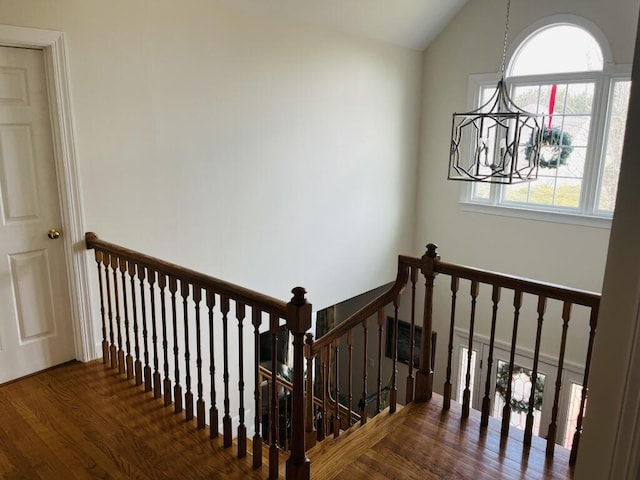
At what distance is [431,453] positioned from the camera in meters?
2.61

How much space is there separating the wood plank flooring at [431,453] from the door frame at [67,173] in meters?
1.74

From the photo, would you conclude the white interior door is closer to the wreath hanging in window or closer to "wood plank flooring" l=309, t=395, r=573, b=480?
"wood plank flooring" l=309, t=395, r=573, b=480

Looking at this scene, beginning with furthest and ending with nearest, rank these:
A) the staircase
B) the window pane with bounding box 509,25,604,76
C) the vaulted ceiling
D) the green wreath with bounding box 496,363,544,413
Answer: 1. the green wreath with bounding box 496,363,544,413
2. the window pane with bounding box 509,25,604,76
3. the vaulted ceiling
4. the staircase

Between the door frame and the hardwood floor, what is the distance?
41cm

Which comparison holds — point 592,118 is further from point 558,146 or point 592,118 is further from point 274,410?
point 274,410

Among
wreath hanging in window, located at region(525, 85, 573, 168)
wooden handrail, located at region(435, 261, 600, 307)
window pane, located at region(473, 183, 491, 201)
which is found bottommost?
wooden handrail, located at region(435, 261, 600, 307)

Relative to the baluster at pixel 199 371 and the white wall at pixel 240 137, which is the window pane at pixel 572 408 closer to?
the white wall at pixel 240 137

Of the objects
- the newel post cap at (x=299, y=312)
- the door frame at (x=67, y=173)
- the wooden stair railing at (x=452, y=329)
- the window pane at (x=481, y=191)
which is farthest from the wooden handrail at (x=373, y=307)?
the window pane at (x=481, y=191)

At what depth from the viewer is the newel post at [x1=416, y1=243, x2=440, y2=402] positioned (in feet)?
9.61

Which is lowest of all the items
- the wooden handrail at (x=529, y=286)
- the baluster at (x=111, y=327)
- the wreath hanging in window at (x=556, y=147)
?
the baluster at (x=111, y=327)

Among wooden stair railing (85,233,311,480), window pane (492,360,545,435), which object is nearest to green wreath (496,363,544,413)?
window pane (492,360,545,435)

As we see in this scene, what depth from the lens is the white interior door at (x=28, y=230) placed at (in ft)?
9.37

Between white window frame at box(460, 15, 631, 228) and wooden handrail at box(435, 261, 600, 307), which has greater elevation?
white window frame at box(460, 15, 631, 228)

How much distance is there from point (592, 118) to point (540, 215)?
1.07 meters
